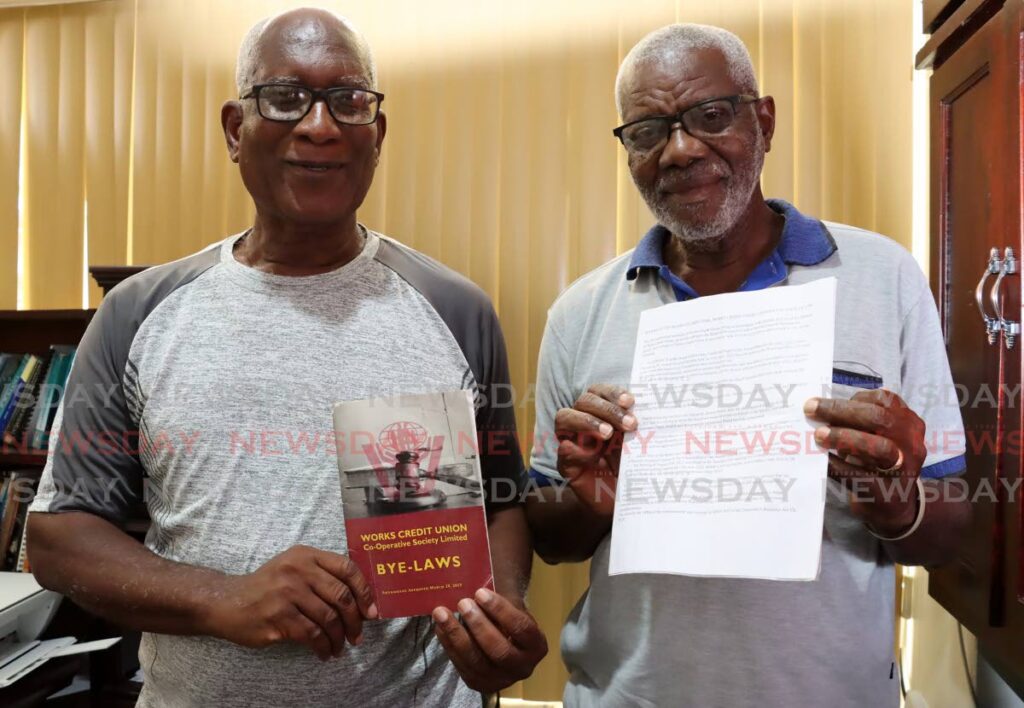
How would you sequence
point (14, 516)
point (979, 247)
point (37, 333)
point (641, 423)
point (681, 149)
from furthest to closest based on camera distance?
point (37, 333) → point (14, 516) → point (979, 247) → point (681, 149) → point (641, 423)

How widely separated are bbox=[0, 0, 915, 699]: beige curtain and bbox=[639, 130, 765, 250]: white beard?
1.22m

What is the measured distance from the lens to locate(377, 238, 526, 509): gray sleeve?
1085 millimetres

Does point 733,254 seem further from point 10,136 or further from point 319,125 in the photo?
point 10,136

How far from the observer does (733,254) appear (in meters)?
1.14

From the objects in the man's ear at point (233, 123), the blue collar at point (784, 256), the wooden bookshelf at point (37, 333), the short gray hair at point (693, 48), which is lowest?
the wooden bookshelf at point (37, 333)

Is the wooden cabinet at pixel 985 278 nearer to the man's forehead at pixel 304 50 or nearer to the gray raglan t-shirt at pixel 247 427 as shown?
the gray raglan t-shirt at pixel 247 427

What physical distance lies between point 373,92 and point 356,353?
0.39 meters

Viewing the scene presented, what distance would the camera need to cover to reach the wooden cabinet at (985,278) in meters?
1.36

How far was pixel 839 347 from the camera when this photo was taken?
101 cm

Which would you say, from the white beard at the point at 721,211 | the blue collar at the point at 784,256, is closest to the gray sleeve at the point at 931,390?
the blue collar at the point at 784,256

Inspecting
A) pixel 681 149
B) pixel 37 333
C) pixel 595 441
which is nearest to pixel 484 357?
pixel 595 441

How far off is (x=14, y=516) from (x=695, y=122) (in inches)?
98.6

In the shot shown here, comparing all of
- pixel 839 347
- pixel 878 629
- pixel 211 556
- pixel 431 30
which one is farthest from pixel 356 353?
pixel 431 30

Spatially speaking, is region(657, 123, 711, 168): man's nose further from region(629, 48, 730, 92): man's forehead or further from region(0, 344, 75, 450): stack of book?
region(0, 344, 75, 450): stack of book
